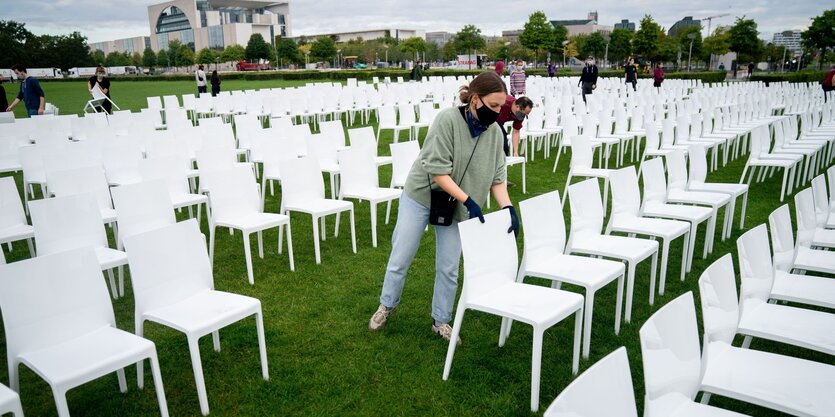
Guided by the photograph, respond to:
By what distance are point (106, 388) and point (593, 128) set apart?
26.4ft

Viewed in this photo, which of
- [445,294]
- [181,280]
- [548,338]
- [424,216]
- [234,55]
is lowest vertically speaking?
[548,338]

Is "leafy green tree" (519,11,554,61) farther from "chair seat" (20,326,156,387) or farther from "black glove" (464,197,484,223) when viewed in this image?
"chair seat" (20,326,156,387)

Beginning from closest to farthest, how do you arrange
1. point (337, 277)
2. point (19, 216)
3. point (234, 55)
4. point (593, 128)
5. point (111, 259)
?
point (111, 259) → point (19, 216) → point (337, 277) → point (593, 128) → point (234, 55)

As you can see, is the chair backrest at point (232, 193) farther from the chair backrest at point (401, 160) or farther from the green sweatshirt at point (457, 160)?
the green sweatshirt at point (457, 160)

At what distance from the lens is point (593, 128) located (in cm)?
931

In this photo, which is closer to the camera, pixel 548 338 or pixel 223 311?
pixel 223 311

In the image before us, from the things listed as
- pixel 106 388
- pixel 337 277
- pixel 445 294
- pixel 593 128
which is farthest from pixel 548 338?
pixel 593 128

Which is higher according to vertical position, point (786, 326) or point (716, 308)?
point (716, 308)

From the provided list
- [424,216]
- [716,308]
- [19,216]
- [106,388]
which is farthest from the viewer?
[19,216]

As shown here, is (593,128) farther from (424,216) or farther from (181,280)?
(181,280)

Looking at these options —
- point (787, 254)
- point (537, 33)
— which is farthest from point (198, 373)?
point (537, 33)

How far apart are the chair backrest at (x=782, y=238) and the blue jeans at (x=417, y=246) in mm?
1973

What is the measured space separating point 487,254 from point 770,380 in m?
1.47

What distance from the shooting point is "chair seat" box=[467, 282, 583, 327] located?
2.91 meters
